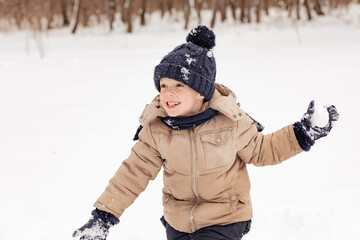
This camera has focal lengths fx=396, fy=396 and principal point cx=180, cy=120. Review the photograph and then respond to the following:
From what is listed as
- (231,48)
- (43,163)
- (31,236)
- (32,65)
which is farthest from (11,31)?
(31,236)

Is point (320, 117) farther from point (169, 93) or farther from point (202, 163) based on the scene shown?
point (169, 93)

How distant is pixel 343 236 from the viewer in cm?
229

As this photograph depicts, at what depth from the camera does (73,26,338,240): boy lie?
1.61 metres

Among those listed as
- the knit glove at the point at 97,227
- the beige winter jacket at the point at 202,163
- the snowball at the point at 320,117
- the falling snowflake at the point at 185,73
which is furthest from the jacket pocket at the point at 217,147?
the knit glove at the point at 97,227

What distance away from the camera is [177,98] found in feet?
5.31

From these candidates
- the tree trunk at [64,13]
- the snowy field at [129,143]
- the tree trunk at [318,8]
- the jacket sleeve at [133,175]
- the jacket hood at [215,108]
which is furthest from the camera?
the tree trunk at [64,13]

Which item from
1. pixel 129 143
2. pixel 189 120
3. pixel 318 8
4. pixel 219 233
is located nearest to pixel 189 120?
pixel 189 120

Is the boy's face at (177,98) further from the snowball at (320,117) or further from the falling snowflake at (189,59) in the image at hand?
the snowball at (320,117)

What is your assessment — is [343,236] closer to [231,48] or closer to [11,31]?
[231,48]

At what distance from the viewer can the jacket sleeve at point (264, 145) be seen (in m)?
1.67

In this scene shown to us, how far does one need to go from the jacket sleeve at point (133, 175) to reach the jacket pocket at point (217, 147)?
0.74 ft

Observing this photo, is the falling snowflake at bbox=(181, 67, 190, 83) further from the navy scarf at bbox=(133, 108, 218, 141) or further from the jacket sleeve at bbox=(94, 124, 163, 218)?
the jacket sleeve at bbox=(94, 124, 163, 218)

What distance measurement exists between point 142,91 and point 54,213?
326 cm

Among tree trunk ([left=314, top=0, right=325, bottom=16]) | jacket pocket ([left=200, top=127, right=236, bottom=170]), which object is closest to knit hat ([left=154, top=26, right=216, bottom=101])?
jacket pocket ([left=200, top=127, right=236, bottom=170])
